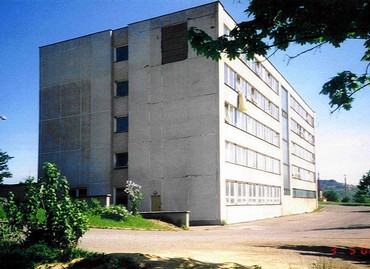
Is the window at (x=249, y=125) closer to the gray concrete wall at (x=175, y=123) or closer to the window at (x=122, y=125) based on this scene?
the gray concrete wall at (x=175, y=123)

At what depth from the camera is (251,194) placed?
3403 cm

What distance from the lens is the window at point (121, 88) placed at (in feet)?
107

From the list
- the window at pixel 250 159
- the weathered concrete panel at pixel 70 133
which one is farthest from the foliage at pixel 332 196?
the weathered concrete panel at pixel 70 133

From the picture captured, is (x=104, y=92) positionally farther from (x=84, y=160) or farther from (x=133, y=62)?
(x=84, y=160)

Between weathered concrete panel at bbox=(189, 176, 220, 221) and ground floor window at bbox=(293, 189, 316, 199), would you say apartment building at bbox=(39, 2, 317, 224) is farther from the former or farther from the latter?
ground floor window at bbox=(293, 189, 316, 199)

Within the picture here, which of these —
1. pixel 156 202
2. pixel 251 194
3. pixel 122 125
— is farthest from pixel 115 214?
pixel 251 194

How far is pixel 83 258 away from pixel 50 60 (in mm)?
30693

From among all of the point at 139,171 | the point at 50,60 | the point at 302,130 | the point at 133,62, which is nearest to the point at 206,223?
the point at 139,171

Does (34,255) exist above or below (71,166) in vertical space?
below

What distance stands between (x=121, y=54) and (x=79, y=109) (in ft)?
19.7

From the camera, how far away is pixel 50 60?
35.8 meters

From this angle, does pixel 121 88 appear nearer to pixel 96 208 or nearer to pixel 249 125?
pixel 249 125

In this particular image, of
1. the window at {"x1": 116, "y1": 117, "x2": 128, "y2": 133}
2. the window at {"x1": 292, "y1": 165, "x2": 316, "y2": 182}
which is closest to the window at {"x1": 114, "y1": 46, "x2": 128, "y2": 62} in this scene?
the window at {"x1": 116, "y1": 117, "x2": 128, "y2": 133}

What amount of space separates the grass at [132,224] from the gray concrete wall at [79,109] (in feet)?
32.1
